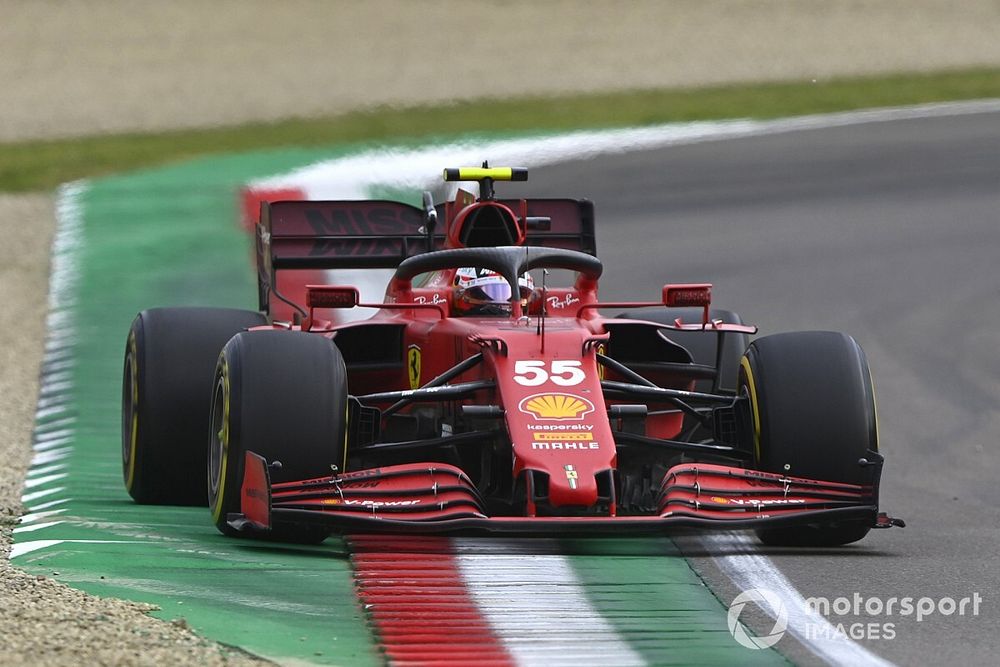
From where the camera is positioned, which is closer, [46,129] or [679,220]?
[679,220]

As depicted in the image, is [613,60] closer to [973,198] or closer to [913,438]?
[973,198]

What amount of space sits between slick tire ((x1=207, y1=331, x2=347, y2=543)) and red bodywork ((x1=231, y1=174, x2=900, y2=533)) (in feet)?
0.35

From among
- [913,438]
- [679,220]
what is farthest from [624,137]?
[913,438]

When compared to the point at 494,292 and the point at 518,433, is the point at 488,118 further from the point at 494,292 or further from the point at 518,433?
the point at 518,433

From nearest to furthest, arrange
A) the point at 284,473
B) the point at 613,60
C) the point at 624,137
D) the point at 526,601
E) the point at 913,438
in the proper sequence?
1. the point at 526,601
2. the point at 284,473
3. the point at 913,438
4. the point at 624,137
5. the point at 613,60

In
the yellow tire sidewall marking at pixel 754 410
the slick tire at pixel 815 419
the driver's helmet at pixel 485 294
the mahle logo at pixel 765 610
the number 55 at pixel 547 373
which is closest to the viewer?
the mahle logo at pixel 765 610

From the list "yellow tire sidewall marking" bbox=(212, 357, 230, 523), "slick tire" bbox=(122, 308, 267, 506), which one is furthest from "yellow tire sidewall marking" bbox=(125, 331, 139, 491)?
"yellow tire sidewall marking" bbox=(212, 357, 230, 523)

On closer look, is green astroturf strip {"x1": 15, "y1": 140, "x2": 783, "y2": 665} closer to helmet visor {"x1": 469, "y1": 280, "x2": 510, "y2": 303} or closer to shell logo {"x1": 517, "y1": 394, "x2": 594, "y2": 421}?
shell logo {"x1": 517, "y1": 394, "x2": 594, "y2": 421}

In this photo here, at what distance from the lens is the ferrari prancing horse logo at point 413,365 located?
9836 mm

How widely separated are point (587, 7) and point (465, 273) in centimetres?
3197

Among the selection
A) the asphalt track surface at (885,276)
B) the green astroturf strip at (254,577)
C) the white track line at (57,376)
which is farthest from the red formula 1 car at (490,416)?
the white track line at (57,376)

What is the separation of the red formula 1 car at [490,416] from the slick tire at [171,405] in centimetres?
1

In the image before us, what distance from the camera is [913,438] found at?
1284 centimetres

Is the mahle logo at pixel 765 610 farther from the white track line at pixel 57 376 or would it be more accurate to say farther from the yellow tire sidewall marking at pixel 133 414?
the yellow tire sidewall marking at pixel 133 414
